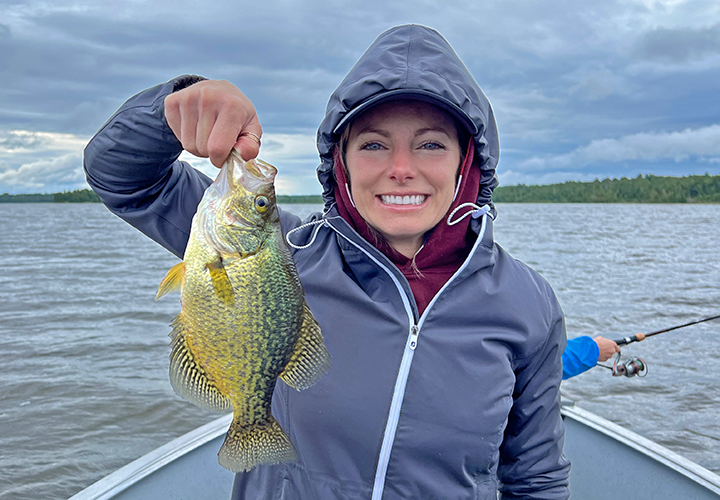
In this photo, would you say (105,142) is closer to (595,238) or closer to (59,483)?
(59,483)

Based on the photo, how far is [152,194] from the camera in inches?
81.4

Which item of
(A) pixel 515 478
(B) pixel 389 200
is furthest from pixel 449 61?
(A) pixel 515 478

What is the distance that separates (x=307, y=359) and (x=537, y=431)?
1.10 meters

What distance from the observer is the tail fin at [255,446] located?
1.71 meters

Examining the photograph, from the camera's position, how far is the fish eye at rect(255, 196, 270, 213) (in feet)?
5.89

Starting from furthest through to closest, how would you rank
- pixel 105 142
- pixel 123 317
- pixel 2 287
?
pixel 2 287, pixel 123 317, pixel 105 142

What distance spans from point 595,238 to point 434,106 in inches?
1104

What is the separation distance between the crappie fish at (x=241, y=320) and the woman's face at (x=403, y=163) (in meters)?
0.41

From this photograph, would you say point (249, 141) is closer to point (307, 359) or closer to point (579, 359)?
point (307, 359)

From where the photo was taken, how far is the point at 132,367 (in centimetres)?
805

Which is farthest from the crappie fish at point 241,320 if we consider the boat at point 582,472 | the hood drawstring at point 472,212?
the boat at point 582,472

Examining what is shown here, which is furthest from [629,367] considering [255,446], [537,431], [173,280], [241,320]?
[173,280]

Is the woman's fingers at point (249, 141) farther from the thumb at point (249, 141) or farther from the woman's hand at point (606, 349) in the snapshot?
the woman's hand at point (606, 349)

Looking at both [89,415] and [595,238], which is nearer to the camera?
[89,415]
